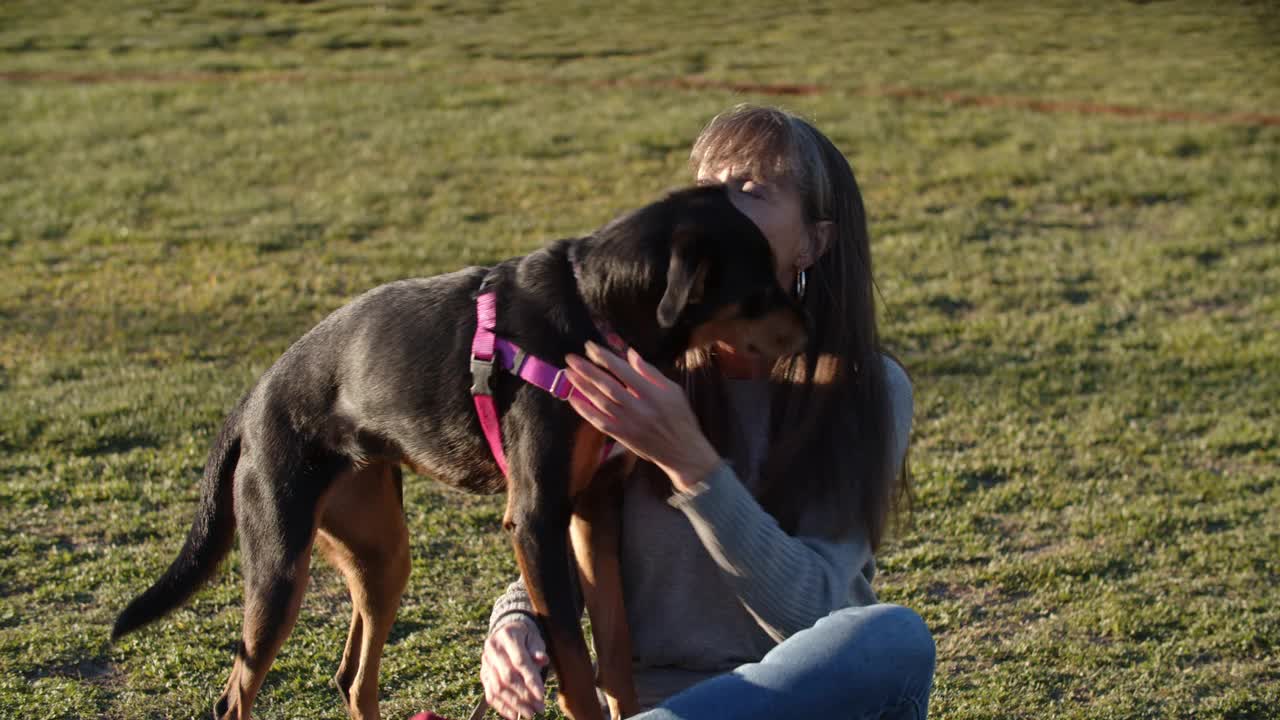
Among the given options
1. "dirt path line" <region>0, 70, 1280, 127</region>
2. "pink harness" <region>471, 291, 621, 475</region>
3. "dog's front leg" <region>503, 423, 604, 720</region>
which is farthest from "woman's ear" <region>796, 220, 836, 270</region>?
"dirt path line" <region>0, 70, 1280, 127</region>

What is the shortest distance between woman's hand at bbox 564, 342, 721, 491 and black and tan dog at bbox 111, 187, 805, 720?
0.15 m

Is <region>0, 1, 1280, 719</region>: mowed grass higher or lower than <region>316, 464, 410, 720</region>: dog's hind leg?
lower

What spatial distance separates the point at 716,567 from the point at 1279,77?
13356 millimetres

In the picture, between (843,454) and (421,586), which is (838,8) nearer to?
(421,586)

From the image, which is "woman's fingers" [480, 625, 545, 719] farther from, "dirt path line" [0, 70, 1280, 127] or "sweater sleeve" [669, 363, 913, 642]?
"dirt path line" [0, 70, 1280, 127]

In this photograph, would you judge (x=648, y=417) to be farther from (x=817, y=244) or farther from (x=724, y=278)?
(x=817, y=244)

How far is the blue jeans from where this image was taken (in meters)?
2.55

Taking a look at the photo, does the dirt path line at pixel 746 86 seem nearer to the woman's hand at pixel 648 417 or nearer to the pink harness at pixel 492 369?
the pink harness at pixel 492 369

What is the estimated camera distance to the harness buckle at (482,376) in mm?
2754

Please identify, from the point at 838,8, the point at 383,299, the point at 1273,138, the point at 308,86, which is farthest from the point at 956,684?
the point at 838,8

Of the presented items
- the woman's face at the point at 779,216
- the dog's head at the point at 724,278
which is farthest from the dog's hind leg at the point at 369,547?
the woman's face at the point at 779,216

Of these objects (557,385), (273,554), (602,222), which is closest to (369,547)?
(273,554)

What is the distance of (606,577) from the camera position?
298 centimetres

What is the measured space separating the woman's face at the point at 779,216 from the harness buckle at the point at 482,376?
2.02ft
